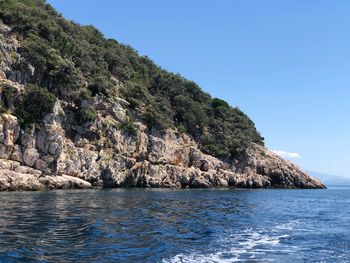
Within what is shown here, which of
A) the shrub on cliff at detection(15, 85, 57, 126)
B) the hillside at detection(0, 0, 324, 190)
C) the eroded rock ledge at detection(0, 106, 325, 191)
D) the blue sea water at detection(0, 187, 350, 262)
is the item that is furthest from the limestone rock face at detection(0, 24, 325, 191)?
the blue sea water at detection(0, 187, 350, 262)

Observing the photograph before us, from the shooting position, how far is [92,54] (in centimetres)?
10694

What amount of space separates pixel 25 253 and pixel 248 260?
10.7 metres

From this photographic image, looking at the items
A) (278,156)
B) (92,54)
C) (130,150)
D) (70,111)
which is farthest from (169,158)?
(278,156)

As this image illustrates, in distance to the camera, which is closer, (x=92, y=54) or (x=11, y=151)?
(x=11, y=151)

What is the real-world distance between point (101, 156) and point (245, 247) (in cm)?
5963

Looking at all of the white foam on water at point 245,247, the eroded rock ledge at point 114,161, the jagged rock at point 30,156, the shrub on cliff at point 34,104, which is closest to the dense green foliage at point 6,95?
the shrub on cliff at point 34,104

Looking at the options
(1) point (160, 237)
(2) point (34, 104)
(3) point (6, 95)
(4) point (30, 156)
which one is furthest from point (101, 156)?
(1) point (160, 237)

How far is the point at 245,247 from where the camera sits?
22062 millimetres

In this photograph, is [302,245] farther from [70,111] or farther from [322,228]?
[70,111]

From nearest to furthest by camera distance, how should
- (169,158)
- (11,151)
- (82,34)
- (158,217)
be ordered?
(158,217) → (11,151) → (169,158) → (82,34)

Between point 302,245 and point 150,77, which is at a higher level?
point 150,77

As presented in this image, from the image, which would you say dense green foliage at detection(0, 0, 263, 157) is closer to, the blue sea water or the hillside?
the hillside

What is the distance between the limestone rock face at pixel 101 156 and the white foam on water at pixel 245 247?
144ft

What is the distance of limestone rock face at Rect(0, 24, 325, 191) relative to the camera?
6438 cm
